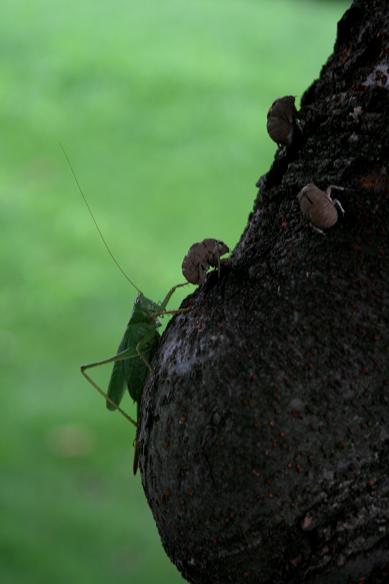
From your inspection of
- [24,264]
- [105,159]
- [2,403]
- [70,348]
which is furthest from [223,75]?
[2,403]

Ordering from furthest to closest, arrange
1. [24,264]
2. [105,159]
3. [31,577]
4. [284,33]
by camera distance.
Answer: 1. [284,33]
2. [105,159]
3. [24,264]
4. [31,577]

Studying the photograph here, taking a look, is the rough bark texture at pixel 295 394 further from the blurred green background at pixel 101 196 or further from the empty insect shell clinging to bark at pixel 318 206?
the blurred green background at pixel 101 196

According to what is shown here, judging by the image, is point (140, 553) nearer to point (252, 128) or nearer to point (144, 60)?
point (252, 128)

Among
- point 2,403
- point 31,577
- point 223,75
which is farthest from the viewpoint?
point 223,75

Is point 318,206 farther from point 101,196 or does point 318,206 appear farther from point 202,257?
point 101,196

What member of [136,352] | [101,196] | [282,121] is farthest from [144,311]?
[101,196]

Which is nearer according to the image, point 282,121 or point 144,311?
point 282,121

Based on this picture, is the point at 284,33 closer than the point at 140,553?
No
